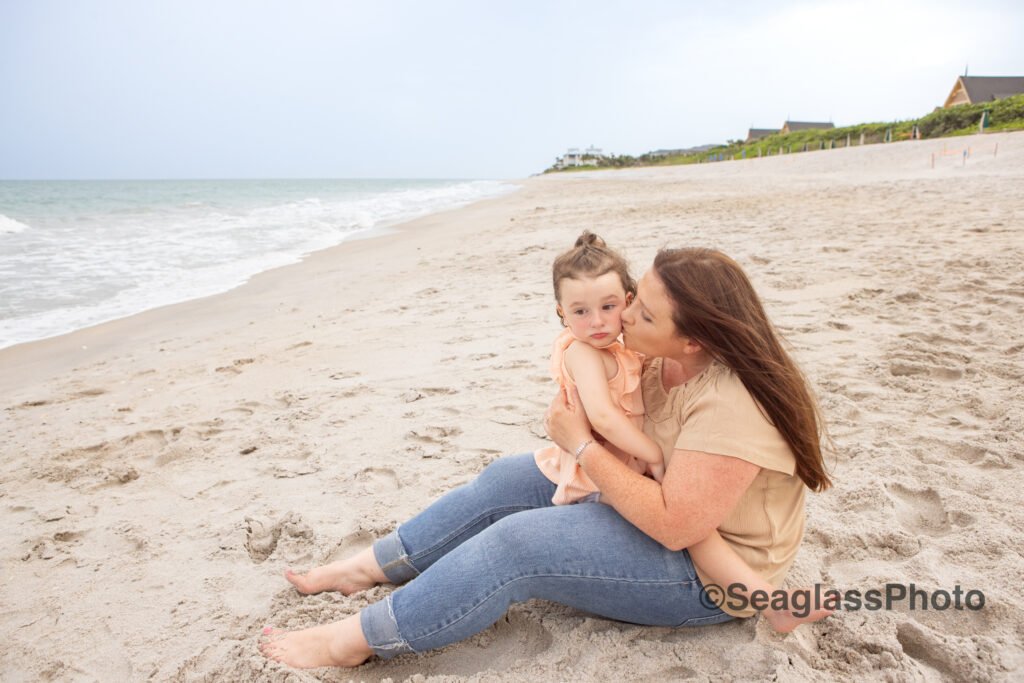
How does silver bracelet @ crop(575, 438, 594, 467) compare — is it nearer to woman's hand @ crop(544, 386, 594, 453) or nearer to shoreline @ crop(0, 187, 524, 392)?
woman's hand @ crop(544, 386, 594, 453)

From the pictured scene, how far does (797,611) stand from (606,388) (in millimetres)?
785

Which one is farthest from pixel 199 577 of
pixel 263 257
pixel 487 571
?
pixel 263 257

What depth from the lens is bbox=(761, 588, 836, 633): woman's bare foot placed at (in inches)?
66.0

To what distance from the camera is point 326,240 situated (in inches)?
508

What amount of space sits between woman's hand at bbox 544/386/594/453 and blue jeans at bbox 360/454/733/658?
19 centimetres

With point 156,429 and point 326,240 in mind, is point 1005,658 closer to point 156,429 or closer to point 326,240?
point 156,429

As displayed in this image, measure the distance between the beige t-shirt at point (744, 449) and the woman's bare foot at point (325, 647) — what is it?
97 cm

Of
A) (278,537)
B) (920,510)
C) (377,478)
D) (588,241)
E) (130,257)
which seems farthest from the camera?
(130,257)

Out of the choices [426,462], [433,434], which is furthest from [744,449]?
[433,434]

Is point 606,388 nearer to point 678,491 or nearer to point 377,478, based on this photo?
point 678,491

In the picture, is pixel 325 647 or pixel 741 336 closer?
pixel 741 336

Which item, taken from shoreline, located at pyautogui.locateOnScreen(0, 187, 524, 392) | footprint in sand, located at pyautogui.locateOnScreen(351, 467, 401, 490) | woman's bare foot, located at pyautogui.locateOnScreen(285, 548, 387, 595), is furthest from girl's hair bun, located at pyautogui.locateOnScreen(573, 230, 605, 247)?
shoreline, located at pyautogui.locateOnScreen(0, 187, 524, 392)

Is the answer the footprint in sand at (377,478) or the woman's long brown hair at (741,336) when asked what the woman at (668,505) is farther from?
the footprint in sand at (377,478)

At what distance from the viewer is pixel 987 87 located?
3788cm
